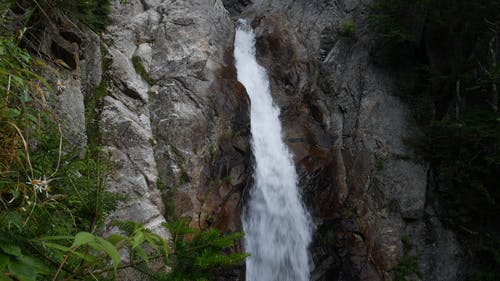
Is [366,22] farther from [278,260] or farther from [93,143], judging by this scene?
[93,143]

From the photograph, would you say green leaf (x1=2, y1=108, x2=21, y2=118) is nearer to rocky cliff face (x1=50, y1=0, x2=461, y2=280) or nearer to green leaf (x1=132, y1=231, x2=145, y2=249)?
green leaf (x1=132, y1=231, x2=145, y2=249)

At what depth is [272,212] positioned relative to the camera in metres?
8.17

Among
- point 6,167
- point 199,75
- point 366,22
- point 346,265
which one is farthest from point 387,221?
point 6,167

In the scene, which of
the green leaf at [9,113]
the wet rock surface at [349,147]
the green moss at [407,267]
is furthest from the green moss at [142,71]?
the green moss at [407,267]

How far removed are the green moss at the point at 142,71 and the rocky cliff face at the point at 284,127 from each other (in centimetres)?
3

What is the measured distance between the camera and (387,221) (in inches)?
365

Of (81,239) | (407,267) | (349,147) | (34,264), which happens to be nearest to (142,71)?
(349,147)

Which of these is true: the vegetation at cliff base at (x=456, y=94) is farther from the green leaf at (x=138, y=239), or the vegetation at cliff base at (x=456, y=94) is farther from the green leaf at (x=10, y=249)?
the green leaf at (x=10, y=249)

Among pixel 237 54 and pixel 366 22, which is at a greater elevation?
pixel 366 22

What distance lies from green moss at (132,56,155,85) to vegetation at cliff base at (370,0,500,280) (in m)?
7.33

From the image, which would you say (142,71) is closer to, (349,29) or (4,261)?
(4,261)

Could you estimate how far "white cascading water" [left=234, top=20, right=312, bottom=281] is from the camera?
748 centimetres

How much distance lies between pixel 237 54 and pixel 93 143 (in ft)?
20.4

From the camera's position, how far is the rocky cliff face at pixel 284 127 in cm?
661
